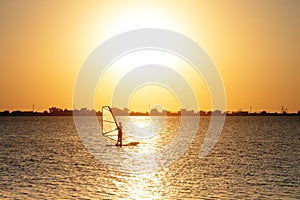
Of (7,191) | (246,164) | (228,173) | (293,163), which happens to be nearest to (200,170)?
(228,173)

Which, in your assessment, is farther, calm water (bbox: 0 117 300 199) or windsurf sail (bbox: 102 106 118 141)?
windsurf sail (bbox: 102 106 118 141)

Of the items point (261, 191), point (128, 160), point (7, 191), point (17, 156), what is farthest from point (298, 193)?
point (17, 156)

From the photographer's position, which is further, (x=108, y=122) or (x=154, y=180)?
(x=108, y=122)

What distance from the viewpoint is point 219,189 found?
42094 millimetres

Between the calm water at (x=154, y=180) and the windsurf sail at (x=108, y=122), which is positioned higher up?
the windsurf sail at (x=108, y=122)

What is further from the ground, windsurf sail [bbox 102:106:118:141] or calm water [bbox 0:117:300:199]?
windsurf sail [bbox 102:106:118:141]

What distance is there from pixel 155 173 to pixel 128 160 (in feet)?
45.9

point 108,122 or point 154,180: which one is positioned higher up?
point 108,122

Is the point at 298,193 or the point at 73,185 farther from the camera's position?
the point at 73,185

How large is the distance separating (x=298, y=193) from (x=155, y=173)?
1670 centimetres

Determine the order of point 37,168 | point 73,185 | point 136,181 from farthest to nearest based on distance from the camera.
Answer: point 37,168 < point 136,181 < point 73,185

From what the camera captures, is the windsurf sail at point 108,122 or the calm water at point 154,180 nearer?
the calm water at point 154,180

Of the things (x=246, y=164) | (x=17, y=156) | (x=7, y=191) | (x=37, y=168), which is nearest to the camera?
(x=7, y=191)

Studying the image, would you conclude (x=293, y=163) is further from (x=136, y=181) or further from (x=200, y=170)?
(x=136, y=181)
